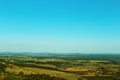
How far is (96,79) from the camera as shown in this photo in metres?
130

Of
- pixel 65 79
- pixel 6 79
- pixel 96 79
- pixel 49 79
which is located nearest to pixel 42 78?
pixel 49 79

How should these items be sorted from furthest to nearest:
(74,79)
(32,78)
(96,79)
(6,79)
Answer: (96,79) < (74,79) < (32,78) < (6,79)

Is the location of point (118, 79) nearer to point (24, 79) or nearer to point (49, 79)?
point (49, 79)

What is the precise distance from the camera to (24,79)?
10700 centimetres

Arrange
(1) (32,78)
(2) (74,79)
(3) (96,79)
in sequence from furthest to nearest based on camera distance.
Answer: (3) (96,79), (2) (74,79), (1) (32,78)

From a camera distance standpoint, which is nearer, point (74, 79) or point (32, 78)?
point (32, 78)

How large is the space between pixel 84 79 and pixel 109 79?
54.9ft

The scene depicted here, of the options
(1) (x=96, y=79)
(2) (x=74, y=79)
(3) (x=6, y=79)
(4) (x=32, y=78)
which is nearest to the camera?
(3) (x=6, y=79)

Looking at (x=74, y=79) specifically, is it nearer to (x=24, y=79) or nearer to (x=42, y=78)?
(x=42, y=78)

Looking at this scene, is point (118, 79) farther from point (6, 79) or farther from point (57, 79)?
point (6, 79)

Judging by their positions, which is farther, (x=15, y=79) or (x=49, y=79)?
(x=49, y=79)

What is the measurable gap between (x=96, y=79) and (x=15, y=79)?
48.1 m

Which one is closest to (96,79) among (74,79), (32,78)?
(74,79)

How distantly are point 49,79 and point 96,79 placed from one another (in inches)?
1162
